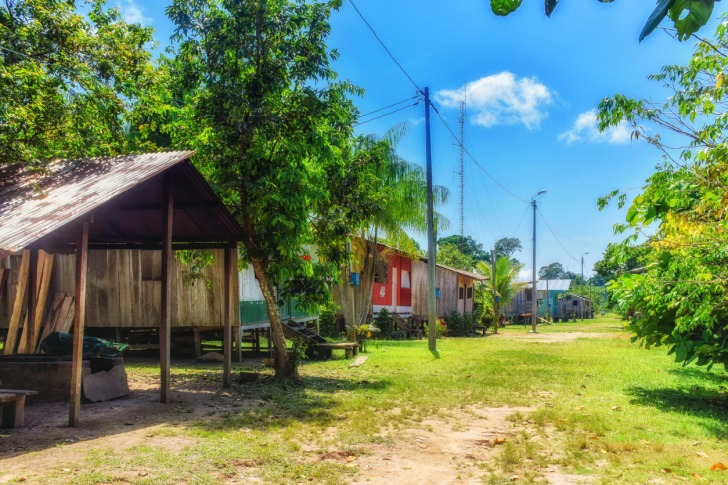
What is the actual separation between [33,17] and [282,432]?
35.8ft

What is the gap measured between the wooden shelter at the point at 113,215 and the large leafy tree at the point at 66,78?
2.51m

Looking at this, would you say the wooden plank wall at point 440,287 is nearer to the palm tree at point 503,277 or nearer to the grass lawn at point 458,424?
the palm tree at point 503,277

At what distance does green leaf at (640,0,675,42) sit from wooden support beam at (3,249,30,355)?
15.1m

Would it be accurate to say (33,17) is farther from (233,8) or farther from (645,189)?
(645,189)

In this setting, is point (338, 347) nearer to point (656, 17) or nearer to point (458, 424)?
point (458, 424)

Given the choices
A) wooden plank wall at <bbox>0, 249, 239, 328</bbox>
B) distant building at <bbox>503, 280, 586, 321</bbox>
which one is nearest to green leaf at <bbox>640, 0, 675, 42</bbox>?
wooden plank wall at <bbox>0, 249, 239, 328</bbox>

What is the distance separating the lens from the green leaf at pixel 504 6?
1203mm

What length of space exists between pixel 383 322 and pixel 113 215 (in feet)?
55.6

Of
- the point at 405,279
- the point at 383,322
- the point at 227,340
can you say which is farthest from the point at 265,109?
the point at 405,279

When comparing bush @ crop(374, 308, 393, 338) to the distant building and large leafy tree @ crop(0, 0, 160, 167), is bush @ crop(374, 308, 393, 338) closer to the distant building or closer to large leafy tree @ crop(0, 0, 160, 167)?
large leafy tree @ crop(0, 0, 160, 167)

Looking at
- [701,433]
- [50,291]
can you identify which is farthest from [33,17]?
[701,433]

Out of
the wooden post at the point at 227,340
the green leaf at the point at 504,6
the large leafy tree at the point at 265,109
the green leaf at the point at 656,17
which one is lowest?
the wooden post at the point at 227,340

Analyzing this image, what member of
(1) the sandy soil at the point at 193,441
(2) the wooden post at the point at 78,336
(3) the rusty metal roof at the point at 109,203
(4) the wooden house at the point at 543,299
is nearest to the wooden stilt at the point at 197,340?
(3) the rusty metal roof at the point at 109,203

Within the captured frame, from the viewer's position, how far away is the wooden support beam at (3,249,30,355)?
13.7 meters
